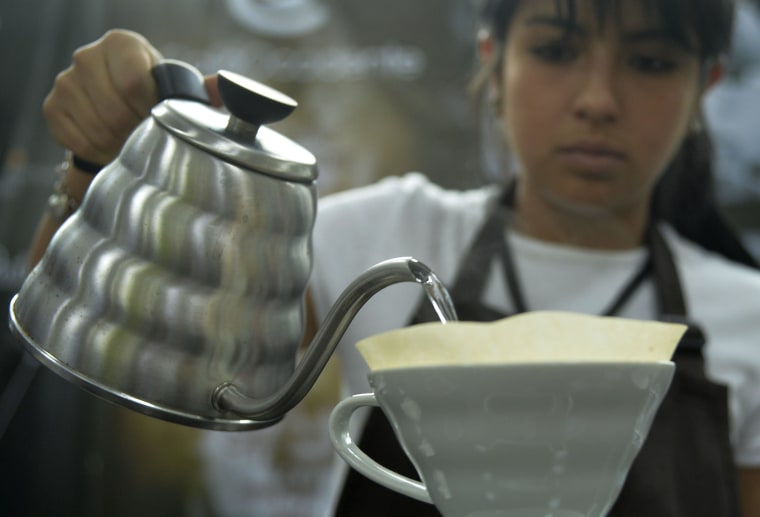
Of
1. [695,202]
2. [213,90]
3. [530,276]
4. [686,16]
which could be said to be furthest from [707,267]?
[213,90]

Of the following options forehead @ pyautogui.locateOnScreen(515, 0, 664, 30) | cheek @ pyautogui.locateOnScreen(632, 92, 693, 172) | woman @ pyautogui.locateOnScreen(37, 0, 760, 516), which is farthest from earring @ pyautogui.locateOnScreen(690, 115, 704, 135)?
forehead @ pyautogui.locateOnScreen(515, 0, 664, 30)

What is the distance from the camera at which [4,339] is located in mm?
1317

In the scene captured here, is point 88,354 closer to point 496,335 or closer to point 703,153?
point 496,335

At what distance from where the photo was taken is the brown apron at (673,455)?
0.79 meters

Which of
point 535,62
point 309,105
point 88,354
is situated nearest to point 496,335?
point 88,354

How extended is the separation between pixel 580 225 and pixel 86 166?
0.62 meters

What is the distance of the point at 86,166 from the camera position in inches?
19.9

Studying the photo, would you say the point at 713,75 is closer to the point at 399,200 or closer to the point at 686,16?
the point at 686,16

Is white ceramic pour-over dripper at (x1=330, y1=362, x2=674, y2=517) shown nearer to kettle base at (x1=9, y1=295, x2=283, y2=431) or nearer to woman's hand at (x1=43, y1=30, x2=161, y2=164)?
kettle base at (x1=9, y1=295, x2=283, y2=431)

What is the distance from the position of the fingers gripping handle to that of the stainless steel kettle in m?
0.02

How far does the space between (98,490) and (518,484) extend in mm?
708

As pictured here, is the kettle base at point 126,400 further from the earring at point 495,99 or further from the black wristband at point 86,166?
the earring at point 495,99

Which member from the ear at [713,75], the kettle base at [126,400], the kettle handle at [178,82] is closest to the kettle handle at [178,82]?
the kettle handle at [178,82]

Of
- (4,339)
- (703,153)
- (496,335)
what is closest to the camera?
(496,335)
